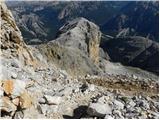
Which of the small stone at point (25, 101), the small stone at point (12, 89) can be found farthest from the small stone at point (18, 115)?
the small stone at point (12, 89)

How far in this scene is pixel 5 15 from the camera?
21281 millimetres

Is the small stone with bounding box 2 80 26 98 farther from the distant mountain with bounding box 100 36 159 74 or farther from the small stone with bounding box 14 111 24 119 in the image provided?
the distant mountain with bounding box 100 36 159 74

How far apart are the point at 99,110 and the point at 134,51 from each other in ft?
436

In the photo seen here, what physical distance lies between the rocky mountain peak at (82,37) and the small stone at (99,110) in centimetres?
5795

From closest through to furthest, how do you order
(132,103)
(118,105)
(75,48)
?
(118,105) → (132,103) → (75,48)

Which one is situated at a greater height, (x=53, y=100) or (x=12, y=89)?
(x=12, y=89)

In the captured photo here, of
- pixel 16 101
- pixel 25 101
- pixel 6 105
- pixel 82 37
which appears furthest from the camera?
pixel 82 37

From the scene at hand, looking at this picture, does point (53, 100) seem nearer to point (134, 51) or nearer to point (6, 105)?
point (6, 105)

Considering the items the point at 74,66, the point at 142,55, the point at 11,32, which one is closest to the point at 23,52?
the point at 11,32

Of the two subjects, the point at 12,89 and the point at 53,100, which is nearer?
the point at 12,89

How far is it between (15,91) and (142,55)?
12436 cm

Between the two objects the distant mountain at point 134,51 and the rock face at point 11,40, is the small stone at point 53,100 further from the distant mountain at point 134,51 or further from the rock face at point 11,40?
the distant mountain at point 134,51

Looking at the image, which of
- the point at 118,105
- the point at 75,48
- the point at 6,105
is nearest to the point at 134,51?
the point at 75,48

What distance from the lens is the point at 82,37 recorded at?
82.2m
